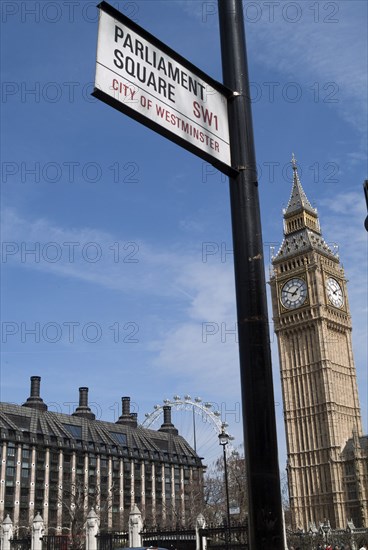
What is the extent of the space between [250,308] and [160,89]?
1.89m

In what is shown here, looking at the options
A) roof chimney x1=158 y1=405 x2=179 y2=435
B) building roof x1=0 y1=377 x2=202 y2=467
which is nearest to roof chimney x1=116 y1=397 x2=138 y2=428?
building roof x1=0 y1=377 x2=202 y2=467

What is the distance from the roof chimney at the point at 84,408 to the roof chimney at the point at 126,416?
36.6ft

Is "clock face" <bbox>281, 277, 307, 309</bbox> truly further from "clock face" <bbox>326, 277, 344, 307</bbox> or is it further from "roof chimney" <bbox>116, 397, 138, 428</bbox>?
"roof chimney" <bbox>116, 397, 138, 428</bbox>

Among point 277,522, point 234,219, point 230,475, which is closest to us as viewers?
point 277,522

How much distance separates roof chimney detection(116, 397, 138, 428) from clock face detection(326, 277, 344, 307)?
50.4m

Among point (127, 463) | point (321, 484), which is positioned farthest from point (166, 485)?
point (321, 484)

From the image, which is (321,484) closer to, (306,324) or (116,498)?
(306,324)

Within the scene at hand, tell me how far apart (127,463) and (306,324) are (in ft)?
131

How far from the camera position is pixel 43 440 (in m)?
92.8

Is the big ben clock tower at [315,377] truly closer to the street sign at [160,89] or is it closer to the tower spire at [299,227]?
the tower spire at [299,227]

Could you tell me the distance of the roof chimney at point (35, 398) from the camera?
3942 inches

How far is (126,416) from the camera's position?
401 feet

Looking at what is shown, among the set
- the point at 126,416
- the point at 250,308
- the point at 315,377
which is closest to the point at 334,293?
the point at 315,377

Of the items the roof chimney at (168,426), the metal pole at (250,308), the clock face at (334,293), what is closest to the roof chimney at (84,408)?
the roof chimney at (168,426)
